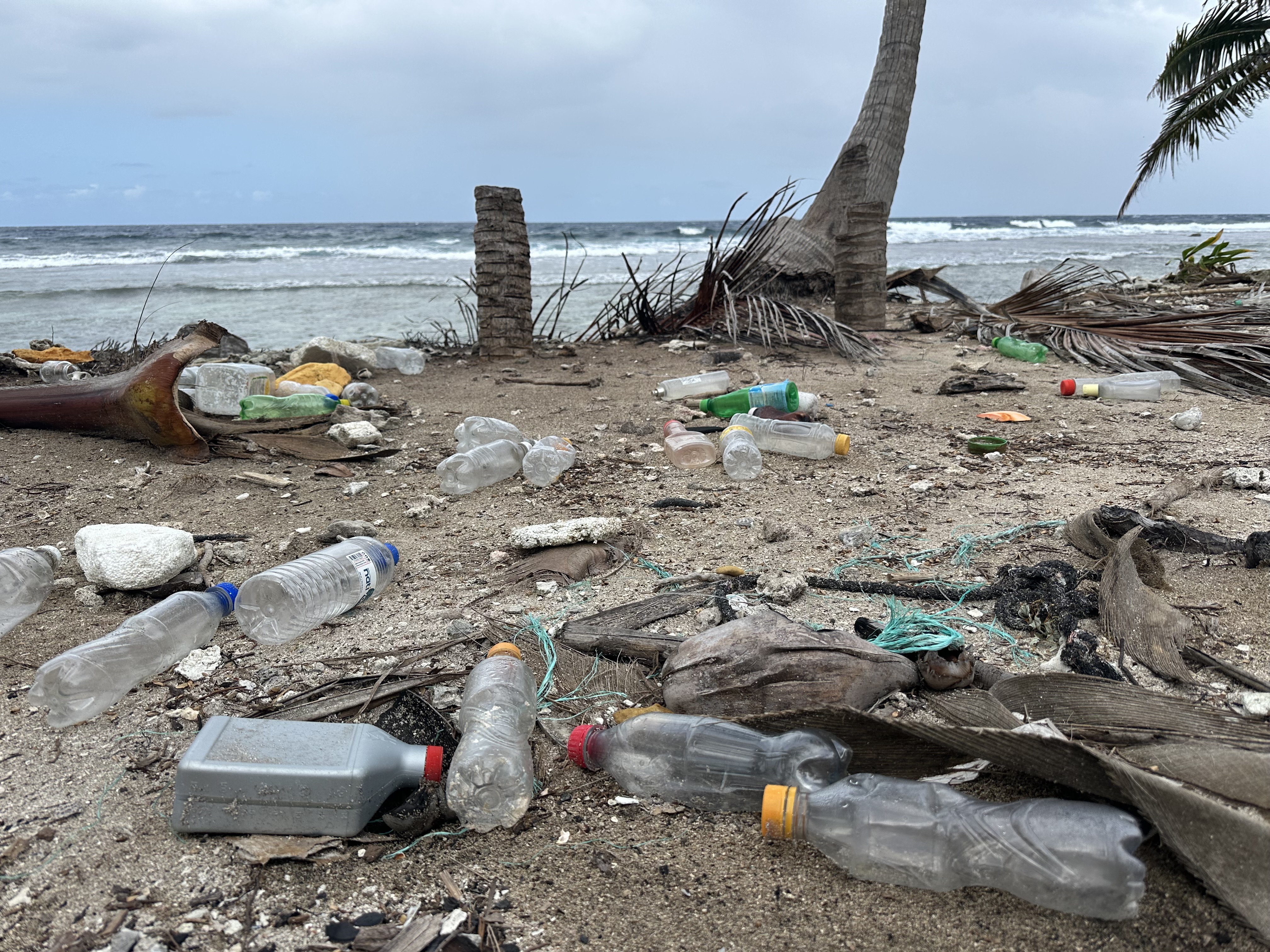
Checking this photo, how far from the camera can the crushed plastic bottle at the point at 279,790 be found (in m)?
1.28

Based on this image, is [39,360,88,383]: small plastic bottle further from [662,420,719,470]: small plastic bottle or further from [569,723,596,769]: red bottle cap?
[569,723,596,769]: red bottle cap

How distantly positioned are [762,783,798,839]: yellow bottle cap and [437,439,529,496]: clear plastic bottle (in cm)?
196

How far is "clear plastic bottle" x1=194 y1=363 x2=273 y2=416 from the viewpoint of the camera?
11.9 feet

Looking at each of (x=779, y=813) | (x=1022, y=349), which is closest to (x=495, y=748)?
(x=779, y=813)

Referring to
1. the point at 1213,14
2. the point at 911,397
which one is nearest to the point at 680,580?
the point at 911,397

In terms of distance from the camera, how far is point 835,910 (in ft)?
3.72

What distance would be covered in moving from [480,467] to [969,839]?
7.20ft

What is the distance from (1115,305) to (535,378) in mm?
4220

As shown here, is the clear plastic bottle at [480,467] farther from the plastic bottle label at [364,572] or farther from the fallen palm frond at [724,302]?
the fallen palm frond at [724,302]

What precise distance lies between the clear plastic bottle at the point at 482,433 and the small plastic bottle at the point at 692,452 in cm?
66

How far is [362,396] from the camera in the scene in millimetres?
4160

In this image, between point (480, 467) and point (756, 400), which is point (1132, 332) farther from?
point (480, 467)

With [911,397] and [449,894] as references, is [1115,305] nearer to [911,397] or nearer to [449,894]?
[911,397]

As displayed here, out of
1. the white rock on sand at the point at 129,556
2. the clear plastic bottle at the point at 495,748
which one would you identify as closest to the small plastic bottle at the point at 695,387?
the white rock on sand at the point at 129,556
